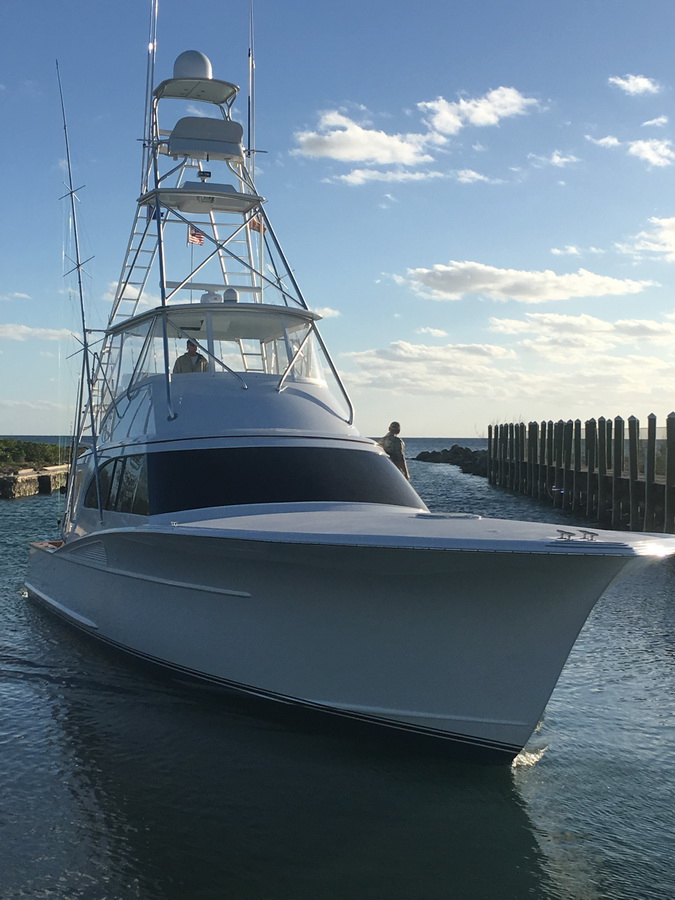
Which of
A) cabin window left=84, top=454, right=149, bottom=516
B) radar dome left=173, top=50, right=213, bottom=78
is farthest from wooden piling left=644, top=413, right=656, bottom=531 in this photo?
cabin window left=84, top=454, right=149, bottom=516

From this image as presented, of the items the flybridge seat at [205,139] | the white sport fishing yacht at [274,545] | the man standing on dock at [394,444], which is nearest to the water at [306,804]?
the white sport fishing yacht at [274,545]

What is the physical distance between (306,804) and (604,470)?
18.9 metres

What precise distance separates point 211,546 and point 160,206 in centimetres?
481

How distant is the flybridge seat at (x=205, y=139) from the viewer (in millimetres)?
10219

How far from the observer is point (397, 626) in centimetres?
560

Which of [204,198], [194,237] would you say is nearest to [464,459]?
[194,237]

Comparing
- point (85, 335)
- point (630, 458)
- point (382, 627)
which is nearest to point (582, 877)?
point (382, 627)

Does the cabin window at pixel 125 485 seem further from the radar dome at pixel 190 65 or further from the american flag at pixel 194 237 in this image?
the radar dome at pixel 190 65

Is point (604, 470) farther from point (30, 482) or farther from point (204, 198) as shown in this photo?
point (30, 482)

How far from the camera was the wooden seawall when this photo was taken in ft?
62.0

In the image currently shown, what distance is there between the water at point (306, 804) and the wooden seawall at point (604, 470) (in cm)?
1169

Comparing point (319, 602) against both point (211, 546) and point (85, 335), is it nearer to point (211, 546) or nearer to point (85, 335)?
point (211, 546)

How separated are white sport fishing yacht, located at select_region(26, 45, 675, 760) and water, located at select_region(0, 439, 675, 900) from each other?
38 cm

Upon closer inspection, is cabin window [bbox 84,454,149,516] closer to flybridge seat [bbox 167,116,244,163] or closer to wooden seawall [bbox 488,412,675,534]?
flybridge seat [bbox 167,116,244,163]
